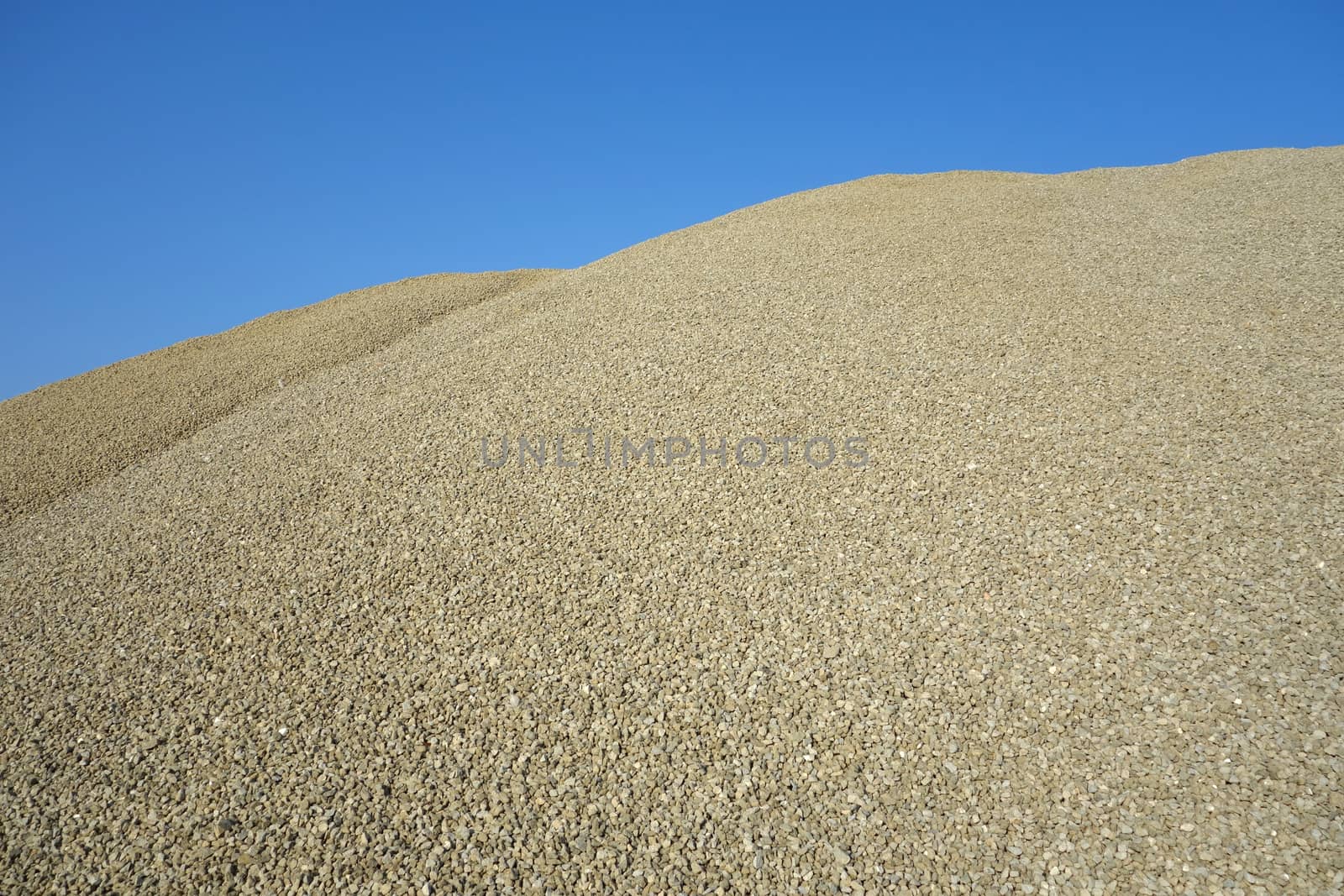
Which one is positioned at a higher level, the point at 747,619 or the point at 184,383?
the point at 184,383

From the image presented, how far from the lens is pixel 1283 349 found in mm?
6715

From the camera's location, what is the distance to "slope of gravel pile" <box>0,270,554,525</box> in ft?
27.6

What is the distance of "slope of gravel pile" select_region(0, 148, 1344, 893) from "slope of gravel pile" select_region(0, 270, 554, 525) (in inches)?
35.1

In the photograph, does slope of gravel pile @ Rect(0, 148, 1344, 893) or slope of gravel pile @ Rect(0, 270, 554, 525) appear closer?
slope of gravel pile @ Rect(0, 148, 1344, 893)

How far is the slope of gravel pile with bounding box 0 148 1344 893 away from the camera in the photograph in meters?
3.35

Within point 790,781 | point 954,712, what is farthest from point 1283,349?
point 790,781

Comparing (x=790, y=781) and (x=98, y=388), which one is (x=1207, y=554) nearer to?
(x=790, y=781)

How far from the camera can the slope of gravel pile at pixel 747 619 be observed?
3350mm

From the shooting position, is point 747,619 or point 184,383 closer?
point 747,619

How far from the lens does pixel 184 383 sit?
401 inches

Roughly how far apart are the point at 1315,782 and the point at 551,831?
10.3 feet

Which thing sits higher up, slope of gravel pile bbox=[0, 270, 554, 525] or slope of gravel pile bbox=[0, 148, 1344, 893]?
slope of gravel pile bbox=[0, 270, 554, 525]

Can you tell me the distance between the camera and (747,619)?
454cm

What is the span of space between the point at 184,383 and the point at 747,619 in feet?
29.0
